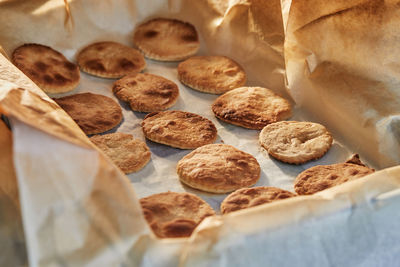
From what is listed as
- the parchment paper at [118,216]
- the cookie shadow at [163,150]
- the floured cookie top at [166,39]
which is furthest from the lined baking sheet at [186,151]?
the parchment paper at [118,216]

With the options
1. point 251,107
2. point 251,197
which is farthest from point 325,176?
point 251,107

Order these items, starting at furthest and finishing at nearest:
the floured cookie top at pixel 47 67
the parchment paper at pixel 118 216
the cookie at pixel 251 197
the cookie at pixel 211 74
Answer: the cookie at pixel 211 74 < the floured cookie top at pixel 47 67 < the cookie at pixel 251 197 < the parchment paper at pixel 118 216

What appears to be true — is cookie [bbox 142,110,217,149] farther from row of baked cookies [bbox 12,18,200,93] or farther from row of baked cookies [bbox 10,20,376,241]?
row of baked cookies [bbox 12,18,200,93]

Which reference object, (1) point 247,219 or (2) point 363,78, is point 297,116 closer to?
(2) point 363,78

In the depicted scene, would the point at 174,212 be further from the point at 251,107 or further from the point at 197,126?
the point at 251,107

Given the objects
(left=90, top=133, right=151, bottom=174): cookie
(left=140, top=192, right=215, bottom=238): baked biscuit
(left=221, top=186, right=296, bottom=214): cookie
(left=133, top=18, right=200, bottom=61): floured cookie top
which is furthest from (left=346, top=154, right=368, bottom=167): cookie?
(left=133, top=18, right=200, bottom=61): floured cookie top

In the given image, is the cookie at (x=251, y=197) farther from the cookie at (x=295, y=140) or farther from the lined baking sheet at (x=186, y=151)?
the cookie at (x=295, y=140)

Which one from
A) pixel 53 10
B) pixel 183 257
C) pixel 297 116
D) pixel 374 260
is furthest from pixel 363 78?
pixel 53 10
